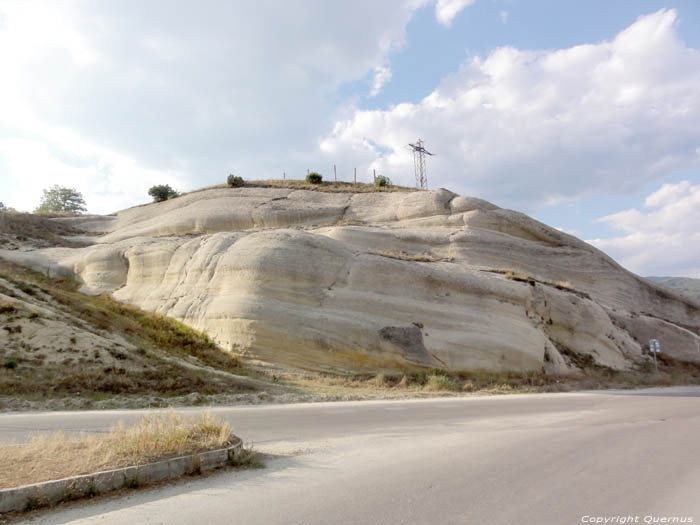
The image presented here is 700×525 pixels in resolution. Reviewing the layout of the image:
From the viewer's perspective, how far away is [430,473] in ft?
20.0

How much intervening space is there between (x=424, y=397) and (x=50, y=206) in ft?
218

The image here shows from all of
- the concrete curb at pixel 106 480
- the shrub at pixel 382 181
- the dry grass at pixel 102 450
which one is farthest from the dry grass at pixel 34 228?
the concrete curb at pixel 106 480

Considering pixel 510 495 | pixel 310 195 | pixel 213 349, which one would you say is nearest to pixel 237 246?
pixel 213 349

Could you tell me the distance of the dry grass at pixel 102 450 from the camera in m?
5.03

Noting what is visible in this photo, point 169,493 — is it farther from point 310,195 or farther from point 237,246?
point 310,195

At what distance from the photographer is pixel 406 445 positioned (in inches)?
308

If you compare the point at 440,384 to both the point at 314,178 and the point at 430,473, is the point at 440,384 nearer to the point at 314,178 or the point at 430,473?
the point at 430,473

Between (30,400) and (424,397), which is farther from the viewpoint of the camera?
(424,397)

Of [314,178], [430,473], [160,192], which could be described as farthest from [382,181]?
[430,473]

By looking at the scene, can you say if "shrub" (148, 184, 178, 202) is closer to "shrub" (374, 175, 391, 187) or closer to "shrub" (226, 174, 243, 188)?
"shrub" (226, 174, 243, 188)

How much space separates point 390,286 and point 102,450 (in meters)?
17.5

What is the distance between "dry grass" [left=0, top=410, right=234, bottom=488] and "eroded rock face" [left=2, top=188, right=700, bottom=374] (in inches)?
501

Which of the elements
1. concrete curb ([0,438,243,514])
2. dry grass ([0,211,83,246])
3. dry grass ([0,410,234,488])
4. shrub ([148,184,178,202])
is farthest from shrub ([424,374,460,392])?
shrub ([148,184,178,202])

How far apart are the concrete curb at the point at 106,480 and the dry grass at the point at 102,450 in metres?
0.16
